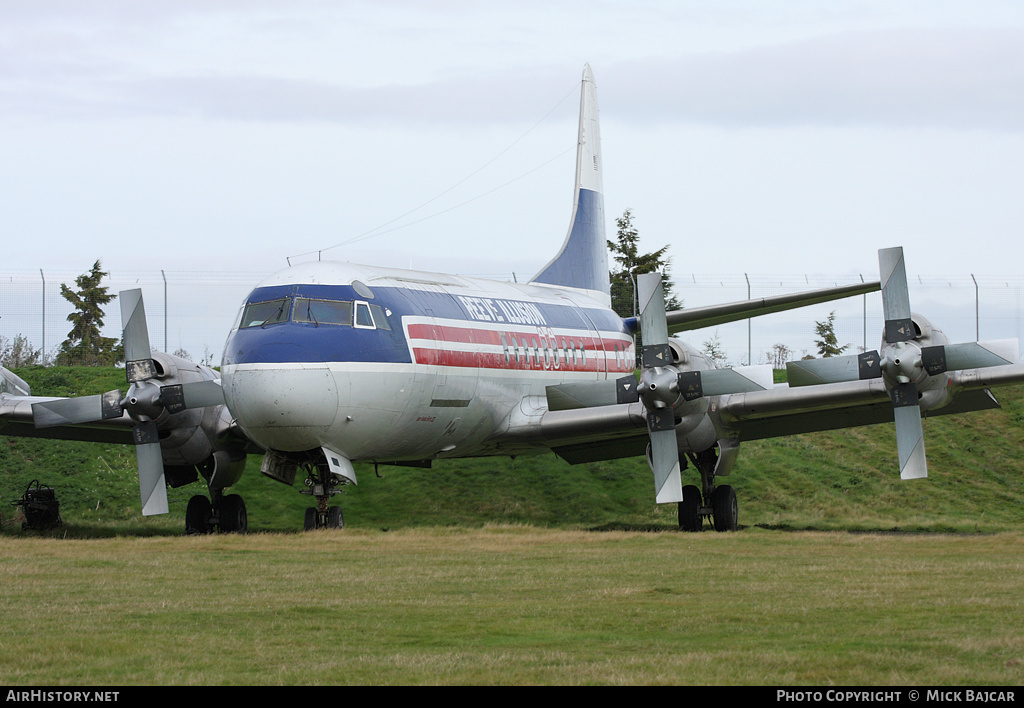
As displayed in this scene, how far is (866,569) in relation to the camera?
13672 mm

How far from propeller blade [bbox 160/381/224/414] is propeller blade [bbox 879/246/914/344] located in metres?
10.0

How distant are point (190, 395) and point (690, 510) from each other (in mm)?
8462

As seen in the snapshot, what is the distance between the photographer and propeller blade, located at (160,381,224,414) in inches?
763

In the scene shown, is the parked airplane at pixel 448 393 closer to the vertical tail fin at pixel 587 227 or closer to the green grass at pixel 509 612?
the green grass at pixel 509 612

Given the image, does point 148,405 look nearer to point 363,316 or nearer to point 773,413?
point 363,316

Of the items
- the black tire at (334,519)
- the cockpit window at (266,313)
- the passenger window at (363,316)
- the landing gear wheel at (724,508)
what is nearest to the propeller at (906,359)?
the landing gear wheel at (724,508)

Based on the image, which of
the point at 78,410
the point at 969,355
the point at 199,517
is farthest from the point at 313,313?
the point at 969,355

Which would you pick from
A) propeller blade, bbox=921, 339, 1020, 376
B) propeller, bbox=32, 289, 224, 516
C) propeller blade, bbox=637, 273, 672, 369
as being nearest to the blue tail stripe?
propeller blade, bbox=637, 273, 672, 369

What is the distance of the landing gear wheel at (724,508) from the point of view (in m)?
21.0

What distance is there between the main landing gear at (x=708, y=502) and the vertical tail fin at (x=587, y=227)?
6917 millimetres

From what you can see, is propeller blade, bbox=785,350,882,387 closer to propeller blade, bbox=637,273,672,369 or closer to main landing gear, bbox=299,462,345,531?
propeller blade, bbox=637,273,672,369

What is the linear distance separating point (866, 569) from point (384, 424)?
7.08m

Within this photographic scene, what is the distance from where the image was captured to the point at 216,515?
69.4 ft
